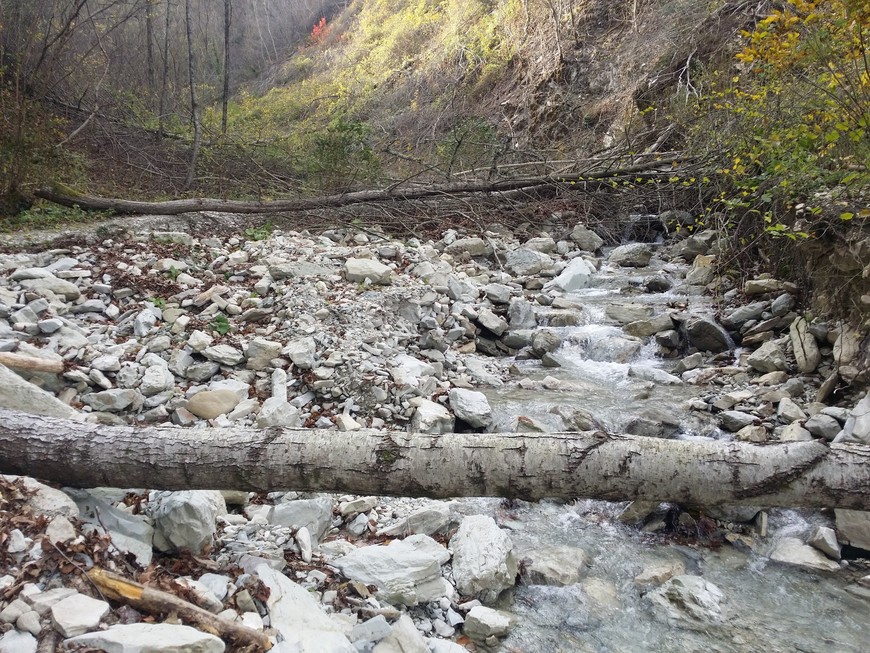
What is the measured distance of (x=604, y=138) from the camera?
11.2 meters

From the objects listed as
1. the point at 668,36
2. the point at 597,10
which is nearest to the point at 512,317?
the point at 668,36

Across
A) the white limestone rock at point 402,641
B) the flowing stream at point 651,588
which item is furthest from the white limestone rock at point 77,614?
the flowing stream at point 651,588

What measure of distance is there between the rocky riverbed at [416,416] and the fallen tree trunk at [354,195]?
32.7 inches

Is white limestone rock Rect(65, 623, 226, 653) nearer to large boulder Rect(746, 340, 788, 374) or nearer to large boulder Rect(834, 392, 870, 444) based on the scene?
large boulder Rect(834, 392, 870, 444)

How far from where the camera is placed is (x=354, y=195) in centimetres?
826

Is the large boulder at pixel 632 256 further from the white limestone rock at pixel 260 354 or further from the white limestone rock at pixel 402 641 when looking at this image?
the white limestone rock at pixel 402 641

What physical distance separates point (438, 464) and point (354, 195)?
6.56 metres

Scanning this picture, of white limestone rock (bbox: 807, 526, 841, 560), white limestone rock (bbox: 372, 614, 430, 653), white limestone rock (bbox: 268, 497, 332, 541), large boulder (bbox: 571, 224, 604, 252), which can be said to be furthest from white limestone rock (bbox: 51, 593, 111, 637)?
large boulder (bbox: 571, 224, 604, 252)

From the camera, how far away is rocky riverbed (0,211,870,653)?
7.01 ft

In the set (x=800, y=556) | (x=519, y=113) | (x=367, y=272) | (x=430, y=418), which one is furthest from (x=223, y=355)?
(x=519, y=113)

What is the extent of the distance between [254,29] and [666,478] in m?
31.4

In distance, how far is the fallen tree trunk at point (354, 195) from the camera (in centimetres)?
728

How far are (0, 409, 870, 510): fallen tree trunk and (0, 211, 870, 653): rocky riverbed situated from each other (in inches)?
7.2

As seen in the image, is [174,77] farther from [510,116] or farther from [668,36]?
[668,36]
